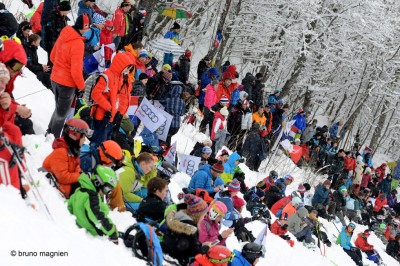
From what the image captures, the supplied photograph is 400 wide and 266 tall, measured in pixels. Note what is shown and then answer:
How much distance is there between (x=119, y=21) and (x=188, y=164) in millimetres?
3748

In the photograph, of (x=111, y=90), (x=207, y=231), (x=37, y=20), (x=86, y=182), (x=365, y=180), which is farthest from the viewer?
(x=365, y=180)

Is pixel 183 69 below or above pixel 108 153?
below

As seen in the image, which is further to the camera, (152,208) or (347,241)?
(347,241)

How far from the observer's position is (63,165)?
4789mm

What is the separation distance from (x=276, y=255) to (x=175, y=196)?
2057 millimetres

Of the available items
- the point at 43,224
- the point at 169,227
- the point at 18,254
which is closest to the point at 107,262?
→ the point at 43,224

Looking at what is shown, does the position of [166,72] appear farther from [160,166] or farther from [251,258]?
[251,258]

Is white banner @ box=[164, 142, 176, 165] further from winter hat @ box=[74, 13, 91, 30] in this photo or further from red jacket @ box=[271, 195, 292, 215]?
red jacket @ box=[271, 195, 292, 215]

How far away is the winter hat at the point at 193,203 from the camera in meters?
5.42

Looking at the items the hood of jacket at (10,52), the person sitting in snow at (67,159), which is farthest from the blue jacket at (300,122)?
the hood of jacket at (10,52)

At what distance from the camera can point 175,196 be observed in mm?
7477

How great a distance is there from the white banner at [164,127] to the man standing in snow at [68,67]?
222 cm

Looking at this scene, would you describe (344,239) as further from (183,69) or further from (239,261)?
(239,261)

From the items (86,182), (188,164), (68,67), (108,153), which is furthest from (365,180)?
(86,182)
